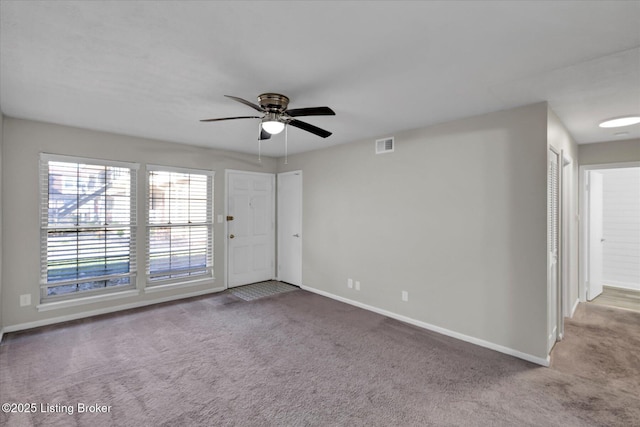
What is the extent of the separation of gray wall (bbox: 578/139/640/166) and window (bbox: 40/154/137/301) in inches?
265

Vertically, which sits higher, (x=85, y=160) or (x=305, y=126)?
(x=305, y=126)

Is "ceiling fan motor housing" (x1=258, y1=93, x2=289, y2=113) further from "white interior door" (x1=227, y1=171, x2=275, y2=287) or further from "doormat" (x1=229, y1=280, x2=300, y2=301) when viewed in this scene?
"doormat" (x1=229, y1=280, x2=300, y2=301)

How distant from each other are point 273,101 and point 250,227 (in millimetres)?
3509

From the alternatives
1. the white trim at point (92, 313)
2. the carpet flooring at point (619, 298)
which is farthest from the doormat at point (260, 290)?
the carpet flooring at point (619, 298)

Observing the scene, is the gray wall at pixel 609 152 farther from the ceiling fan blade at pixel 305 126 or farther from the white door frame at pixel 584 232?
the ceiling fan blade at pixel 305 126

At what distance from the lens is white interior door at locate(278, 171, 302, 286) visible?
5.60 meters

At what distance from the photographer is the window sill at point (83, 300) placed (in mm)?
3703

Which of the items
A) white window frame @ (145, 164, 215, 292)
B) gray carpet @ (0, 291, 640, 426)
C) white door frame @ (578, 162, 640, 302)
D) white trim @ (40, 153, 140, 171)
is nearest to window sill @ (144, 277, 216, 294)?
white window frame @ (145, 164, 215, 292)

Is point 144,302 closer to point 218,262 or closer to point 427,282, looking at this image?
point 218,262

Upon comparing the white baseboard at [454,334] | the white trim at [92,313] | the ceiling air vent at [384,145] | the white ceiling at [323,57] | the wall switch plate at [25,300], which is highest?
the white ceiling at [323,57]

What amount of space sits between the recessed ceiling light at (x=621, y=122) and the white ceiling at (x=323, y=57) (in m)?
0.14

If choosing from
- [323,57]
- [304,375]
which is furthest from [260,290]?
[323,57]

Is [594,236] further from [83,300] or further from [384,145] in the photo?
[83,300]

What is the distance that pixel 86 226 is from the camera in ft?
12.9
